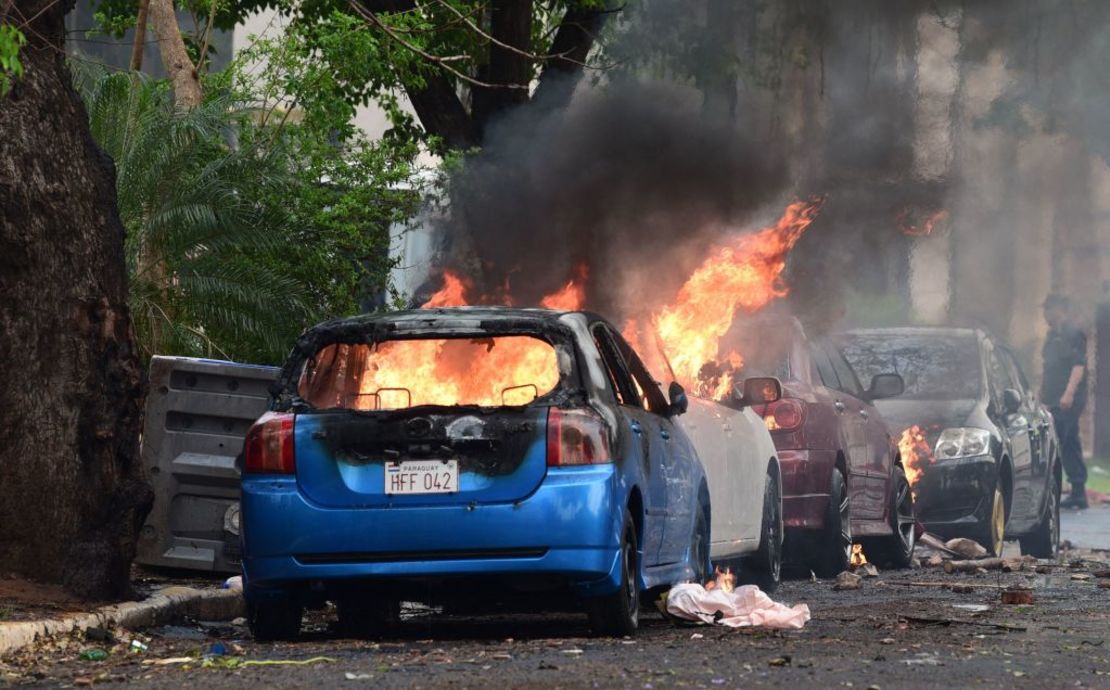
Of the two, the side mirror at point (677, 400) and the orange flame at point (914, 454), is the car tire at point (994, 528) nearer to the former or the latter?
the orange flame at point (914, 454)

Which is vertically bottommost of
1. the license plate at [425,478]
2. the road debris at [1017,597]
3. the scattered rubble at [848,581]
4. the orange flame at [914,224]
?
the scattered rubble at [848,581]

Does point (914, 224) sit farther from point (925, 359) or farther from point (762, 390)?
point (762, 390)

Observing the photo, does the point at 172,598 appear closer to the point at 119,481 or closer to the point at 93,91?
the point at 119,481

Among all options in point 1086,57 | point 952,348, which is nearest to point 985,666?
point 952,348

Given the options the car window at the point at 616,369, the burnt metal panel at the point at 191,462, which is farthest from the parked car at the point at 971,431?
the car window at the point at 616,369

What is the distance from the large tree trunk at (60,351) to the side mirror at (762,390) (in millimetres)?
3399

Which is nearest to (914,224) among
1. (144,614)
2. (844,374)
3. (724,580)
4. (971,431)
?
(971,431)

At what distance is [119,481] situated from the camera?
9.79m

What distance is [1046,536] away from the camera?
57.9 feet

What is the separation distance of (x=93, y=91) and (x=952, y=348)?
7188mm

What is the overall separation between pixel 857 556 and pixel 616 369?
20.9 feet

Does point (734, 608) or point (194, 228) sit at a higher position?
point (194, 228)

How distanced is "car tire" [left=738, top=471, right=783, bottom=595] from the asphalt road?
4.44ft

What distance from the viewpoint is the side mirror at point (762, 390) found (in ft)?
36.9
